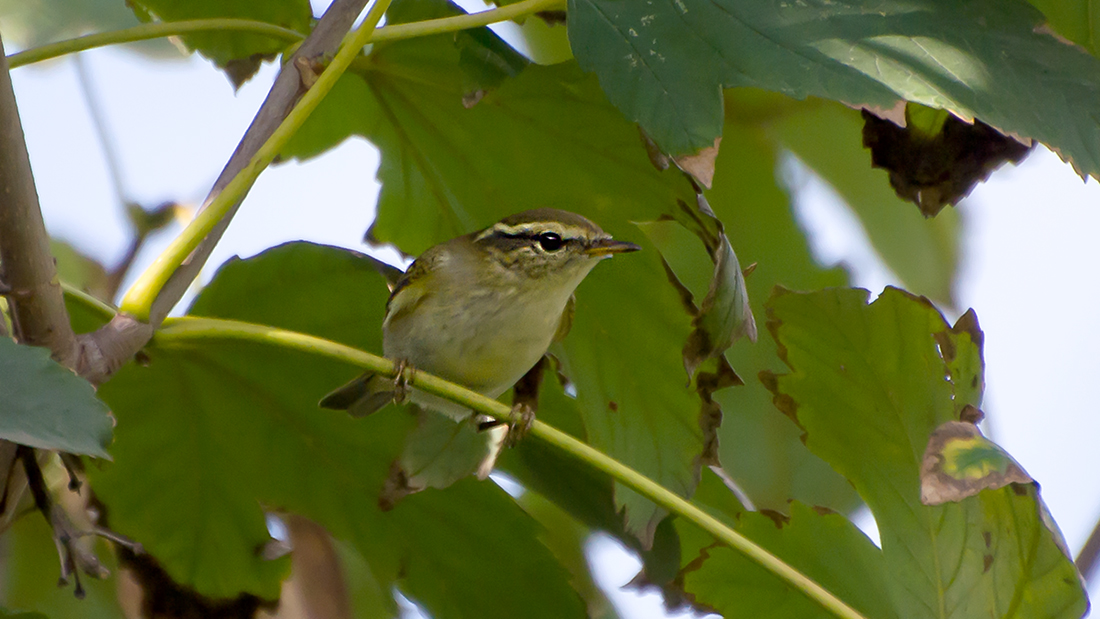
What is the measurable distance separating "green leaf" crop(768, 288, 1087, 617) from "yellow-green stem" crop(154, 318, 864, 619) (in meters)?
0.31

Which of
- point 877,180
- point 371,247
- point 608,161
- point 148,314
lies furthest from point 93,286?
point 877,180

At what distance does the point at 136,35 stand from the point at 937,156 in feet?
4.59

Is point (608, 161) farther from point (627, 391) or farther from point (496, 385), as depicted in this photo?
point (496, 385)

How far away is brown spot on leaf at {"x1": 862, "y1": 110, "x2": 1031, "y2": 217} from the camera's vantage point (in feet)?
6.14

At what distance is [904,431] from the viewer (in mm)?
1765

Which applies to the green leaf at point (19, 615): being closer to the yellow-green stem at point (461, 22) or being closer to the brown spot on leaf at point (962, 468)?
the yellow-green stem at point (461, 22)

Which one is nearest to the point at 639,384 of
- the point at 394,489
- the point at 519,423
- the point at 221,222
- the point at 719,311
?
the point at 519,423

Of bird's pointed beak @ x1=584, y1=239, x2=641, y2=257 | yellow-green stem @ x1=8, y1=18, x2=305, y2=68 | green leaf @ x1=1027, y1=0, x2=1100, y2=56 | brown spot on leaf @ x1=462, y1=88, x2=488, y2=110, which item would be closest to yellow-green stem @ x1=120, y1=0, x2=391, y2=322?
brown spot on leaf @ x1=462, y1=88, x2=488, y2=110

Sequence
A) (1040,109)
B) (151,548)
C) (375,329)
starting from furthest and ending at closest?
(375,329), (151,548), (1040,109)

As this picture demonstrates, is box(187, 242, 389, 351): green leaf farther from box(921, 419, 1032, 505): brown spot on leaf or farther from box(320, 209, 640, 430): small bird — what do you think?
box(921, 419, 1032, 505): brown spot on leaf

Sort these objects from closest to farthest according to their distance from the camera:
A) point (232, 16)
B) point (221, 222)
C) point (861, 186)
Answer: point (221, 222)
point (232, 16)
point (861, 186)

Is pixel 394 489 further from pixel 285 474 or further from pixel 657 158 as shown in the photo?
pixel 657 158

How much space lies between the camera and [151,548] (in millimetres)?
1985

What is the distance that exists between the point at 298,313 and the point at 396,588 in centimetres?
57
